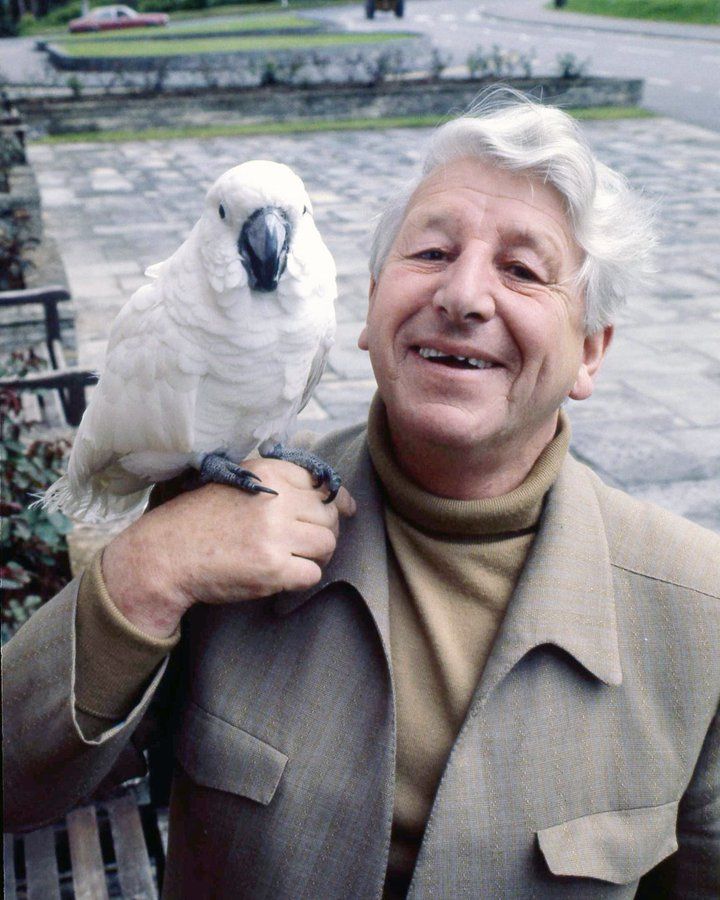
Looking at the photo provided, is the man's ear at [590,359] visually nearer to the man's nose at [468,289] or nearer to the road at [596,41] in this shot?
the man's nose at [468,289]

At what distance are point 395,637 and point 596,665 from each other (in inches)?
12.8

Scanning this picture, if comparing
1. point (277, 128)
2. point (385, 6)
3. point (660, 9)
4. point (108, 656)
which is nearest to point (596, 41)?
point (660, 9)

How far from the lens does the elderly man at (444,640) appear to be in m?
1.36

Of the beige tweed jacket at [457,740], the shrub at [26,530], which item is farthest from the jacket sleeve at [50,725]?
the shrub at [26,530]

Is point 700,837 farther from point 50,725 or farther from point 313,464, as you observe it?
point 50,725

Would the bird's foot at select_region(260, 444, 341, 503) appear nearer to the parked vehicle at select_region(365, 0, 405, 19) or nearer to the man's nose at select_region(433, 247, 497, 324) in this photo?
the man's nose at select_region(433, 247, 497, 324)

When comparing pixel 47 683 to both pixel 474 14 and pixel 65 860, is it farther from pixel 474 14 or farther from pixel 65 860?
pixel 474 14

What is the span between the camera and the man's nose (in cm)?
136

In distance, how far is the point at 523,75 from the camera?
→ 1491 cm

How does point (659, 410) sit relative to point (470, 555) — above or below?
below

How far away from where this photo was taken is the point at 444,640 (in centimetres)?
146

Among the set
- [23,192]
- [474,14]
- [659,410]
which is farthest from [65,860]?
[474,14]

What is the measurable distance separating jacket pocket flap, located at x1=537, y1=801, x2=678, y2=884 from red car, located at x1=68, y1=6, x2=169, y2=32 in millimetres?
37648

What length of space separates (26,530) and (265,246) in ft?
5.33
